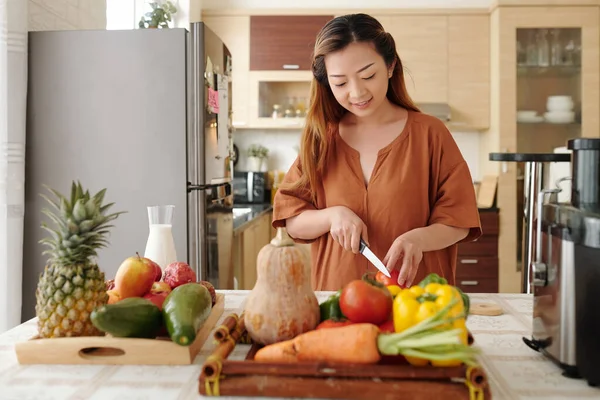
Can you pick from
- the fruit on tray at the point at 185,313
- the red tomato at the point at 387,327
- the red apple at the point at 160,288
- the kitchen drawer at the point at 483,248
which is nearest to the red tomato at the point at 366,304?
the red tomato at the point at 387,327

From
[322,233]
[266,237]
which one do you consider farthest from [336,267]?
[266,237]

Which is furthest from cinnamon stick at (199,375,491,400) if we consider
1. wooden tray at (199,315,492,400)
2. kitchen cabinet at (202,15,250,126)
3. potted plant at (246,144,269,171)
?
potted plant at (246,144,269,171)

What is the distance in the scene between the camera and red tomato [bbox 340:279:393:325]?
1015 millimetres

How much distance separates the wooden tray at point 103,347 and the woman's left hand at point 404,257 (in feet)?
1.71

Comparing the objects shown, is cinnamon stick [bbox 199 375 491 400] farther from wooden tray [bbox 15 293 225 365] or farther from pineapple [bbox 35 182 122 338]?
pineapple [bbox 35 182 122 338]

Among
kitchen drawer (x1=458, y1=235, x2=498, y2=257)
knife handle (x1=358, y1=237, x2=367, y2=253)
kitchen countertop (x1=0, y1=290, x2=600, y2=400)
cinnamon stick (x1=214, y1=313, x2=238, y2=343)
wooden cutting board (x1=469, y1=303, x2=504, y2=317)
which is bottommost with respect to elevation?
kitchen drawer (x1=458, y1=235, x2=498, y2=257)

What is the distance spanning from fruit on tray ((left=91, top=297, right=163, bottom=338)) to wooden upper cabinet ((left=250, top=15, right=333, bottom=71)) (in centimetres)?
378

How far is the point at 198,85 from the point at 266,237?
2.15 m

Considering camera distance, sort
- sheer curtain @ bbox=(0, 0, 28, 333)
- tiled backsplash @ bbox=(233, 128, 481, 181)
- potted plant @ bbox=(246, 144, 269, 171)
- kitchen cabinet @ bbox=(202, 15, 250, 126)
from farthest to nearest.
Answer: tiled backsplash @ bbox=(233, 128, 481, 181), potted plant @ bbox=(246, 144, 269, 171), kitchen cabinet @ bbox=(202, 15, 250, 126), sheer curtain @ bbox=(0, 0, 28, 333)

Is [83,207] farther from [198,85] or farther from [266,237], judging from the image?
[266,237]

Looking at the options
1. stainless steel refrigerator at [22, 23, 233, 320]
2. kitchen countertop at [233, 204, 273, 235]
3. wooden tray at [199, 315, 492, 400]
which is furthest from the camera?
kitchen countertop at [233, 204, 273, 235]

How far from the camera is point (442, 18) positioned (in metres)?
4.62

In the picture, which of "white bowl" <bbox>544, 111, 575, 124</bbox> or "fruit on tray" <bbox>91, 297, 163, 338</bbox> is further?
"white bowl" <bbox>544, 111, 575, 124</bbox>

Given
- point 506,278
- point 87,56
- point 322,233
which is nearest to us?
point 322,233
